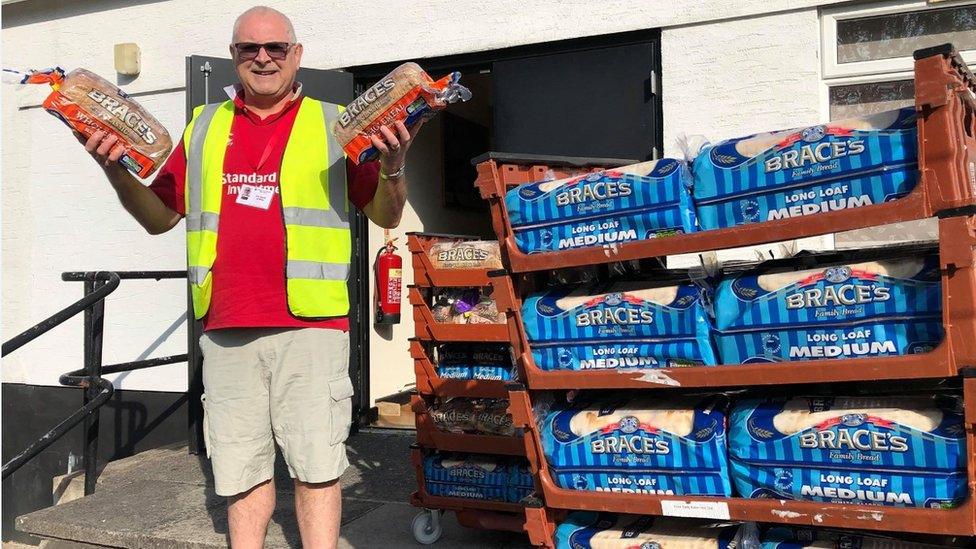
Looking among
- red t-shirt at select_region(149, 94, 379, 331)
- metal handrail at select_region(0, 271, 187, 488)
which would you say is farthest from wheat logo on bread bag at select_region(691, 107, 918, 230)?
metal handrail at select_region(0, 271, 187, 488)

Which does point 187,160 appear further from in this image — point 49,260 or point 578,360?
point 49,260

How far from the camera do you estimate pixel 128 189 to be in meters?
2.89

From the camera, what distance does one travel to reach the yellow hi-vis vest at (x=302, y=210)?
288 centimetres

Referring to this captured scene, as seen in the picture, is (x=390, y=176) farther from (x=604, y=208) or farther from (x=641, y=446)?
(x=641, y=446)

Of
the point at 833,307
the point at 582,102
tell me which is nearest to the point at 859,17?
the point at 582,102

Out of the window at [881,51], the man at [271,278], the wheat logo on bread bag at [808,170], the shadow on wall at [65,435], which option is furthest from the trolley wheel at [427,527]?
the shadow on wall at [65,435]

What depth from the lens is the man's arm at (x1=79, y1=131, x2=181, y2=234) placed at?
2768 mm

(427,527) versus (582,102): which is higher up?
(582,102)

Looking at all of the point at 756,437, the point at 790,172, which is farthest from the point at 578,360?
the point at 790,172

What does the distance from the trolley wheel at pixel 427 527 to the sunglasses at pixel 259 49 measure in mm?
2231

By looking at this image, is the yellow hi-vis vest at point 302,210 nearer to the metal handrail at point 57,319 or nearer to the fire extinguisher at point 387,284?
the metal handrail at point 57,319

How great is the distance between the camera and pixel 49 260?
24.1 feet

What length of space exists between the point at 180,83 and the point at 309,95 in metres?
1.57

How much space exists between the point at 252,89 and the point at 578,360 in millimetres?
1443
